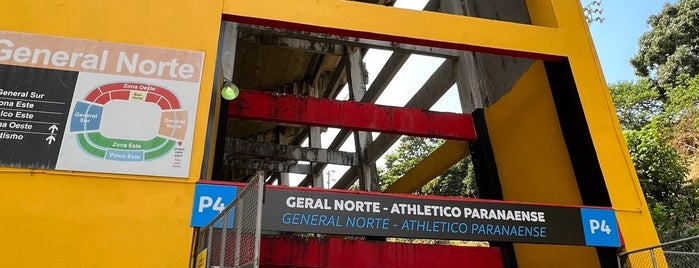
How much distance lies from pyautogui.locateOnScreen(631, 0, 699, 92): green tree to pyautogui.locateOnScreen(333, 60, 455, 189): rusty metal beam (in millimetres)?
16420

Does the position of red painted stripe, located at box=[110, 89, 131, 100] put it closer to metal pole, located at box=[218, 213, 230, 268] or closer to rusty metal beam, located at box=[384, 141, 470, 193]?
metal pole, located at box=[218, 213, 230, 268]

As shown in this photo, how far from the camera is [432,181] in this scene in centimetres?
3033

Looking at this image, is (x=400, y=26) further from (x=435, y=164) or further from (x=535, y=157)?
(x=435, y=164)

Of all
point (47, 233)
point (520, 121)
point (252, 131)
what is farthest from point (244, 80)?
point (47, 233)

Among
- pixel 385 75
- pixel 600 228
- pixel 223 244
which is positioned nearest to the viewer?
pixel 223 244

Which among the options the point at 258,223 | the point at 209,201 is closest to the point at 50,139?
the point at 209,201

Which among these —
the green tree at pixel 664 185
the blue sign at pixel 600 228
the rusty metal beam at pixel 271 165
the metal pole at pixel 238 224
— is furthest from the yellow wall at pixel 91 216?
the green tree at pixel 664 185

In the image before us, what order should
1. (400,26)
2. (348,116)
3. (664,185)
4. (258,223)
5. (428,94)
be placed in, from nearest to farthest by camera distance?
(258,223) < (400,26) < (348,116) < (428,94) < (664,185)

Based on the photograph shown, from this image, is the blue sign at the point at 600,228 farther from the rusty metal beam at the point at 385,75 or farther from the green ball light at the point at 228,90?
the rusty metal beam at the point at 385,75

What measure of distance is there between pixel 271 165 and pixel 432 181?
14.7 m

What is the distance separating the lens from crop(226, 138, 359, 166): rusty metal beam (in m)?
15.2

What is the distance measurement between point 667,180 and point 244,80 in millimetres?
15841

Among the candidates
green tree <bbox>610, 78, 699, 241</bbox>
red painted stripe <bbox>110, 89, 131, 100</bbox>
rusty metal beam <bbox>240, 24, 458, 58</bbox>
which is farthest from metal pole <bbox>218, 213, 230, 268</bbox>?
green tree <bbox>610, 78, 699, 241</bbox>

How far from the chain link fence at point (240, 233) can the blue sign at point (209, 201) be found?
0.60 metres
